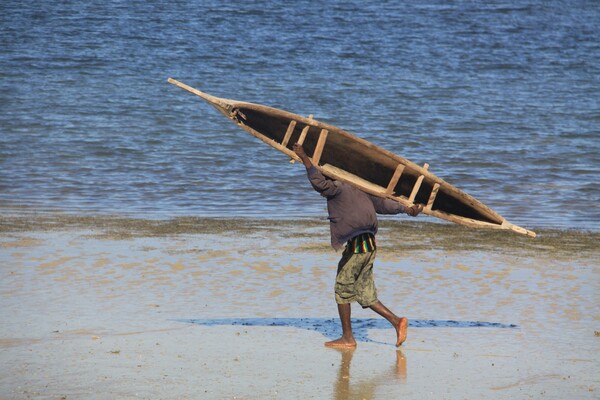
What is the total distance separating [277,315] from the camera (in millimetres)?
9742

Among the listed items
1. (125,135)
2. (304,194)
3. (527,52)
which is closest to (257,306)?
(304,194)

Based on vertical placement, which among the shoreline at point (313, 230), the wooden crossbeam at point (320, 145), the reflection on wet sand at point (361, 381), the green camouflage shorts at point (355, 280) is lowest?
the shoreline at point (313, 230)

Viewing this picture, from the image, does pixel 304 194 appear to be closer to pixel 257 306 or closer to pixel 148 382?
pixel 257 306

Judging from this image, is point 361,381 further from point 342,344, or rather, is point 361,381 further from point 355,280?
point 355,280

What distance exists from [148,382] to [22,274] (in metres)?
4.19

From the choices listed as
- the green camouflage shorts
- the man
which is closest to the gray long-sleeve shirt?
the man

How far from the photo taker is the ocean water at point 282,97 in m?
19.6

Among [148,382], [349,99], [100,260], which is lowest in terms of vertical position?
[349,99]

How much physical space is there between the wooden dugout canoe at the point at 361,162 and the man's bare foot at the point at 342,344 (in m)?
1.33

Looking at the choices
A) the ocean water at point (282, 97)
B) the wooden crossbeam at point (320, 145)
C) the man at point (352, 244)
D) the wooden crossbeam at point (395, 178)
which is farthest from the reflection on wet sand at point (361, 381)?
the ocean water at point (282, 97)

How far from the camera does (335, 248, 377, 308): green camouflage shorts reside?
8.75 m

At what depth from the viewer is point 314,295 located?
10.7 m

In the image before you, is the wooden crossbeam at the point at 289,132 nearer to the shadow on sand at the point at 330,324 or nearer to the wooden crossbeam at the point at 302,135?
the wooden crossbeam at the point at 302,135

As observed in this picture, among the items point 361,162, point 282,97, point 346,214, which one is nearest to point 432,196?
point 361,162
